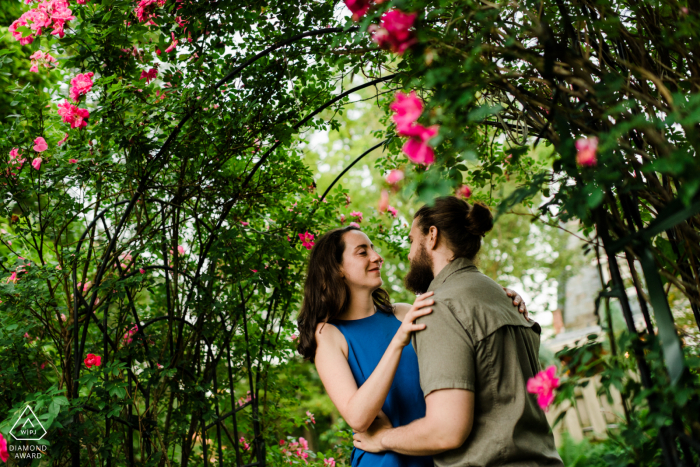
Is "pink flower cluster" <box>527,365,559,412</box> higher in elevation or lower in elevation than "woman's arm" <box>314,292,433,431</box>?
lower

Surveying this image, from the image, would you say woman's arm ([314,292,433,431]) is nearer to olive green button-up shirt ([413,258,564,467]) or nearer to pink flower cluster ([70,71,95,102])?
olive green button-up shirt ([413,258,564,467])

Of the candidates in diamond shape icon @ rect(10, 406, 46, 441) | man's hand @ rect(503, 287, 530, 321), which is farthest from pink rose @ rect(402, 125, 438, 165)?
diamond shape icon @ rect(10, 406, 46, 441)

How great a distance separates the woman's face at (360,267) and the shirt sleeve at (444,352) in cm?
65

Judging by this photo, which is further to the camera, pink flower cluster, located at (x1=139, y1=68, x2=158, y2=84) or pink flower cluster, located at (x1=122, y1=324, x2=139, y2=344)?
pink flower cluster, located at (x1=122, y1=324, x2=139, y2=344)

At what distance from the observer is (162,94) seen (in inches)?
84.3

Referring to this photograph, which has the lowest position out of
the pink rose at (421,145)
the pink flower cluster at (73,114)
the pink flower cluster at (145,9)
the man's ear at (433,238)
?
the pink rose at (421,145)

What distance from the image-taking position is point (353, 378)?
176 cm

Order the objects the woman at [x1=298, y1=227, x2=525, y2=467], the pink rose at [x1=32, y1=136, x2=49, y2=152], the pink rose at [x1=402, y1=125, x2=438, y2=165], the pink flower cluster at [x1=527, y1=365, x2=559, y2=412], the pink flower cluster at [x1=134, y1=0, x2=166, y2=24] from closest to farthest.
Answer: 1. the pink rose at [x1=402, y1=125, x2=438, y2=165]
2. the pink flower cluster at [x1=527, y1=365, x2=559, y2=412]
3. the woman at [x1=298, y1=227, x2=525, y2=467]
4. the pink flower cluster at [x1=134, y1=0, x2=166, y2=24]
5. the pink rose at [x1=32, y1=136, x2=49, y2=152]

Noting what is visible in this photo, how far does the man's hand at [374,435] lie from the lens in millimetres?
1648

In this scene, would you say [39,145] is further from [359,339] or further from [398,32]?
[398,32]

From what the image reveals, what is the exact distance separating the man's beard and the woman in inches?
7.3

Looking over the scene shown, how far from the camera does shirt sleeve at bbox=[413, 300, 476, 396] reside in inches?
53.0

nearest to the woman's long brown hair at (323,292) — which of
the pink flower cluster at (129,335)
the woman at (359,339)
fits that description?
the woman at (359,339)

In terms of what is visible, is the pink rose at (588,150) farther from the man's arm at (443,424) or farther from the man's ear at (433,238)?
the man's ear at (433,238)
